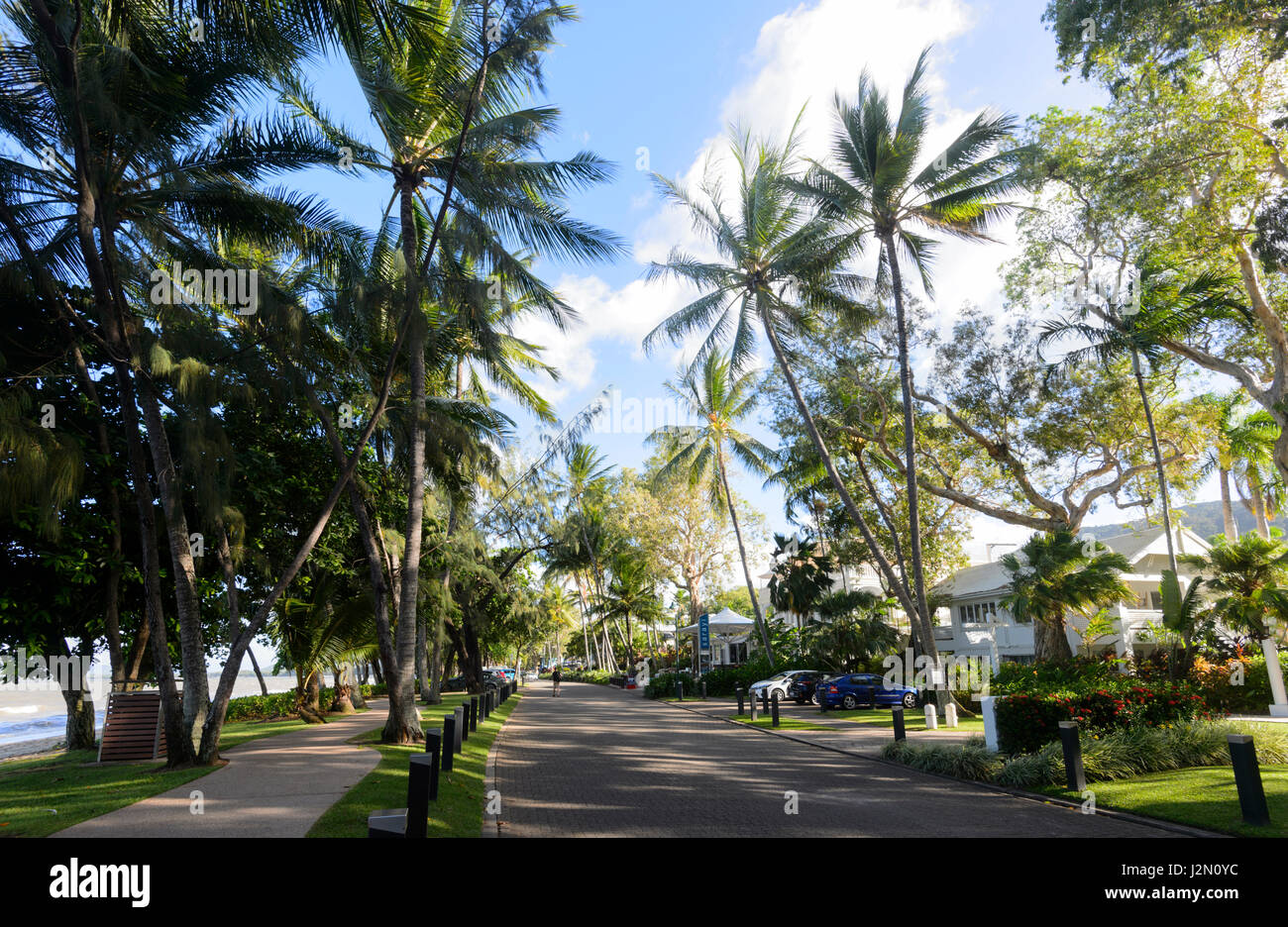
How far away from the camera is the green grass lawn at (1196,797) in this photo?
7348 millimetres

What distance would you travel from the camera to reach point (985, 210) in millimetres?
20078

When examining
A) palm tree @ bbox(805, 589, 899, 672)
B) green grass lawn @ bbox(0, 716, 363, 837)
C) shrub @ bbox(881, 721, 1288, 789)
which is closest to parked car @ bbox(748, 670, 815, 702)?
palm tree @ bbox(805, 589, 899, 672)

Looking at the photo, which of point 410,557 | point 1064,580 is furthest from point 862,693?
point 410,557

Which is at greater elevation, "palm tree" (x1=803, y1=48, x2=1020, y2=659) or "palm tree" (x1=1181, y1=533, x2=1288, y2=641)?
"palm tree" (x1=803, y1=48, x2=1020, y2=659)

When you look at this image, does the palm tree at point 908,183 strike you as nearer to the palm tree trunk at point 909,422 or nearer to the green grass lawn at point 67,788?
the palm tree trunk at point 909,422

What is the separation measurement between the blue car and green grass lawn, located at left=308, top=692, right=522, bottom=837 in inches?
563

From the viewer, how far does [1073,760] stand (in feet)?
31.2

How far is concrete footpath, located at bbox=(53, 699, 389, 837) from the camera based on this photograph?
22.9 feet

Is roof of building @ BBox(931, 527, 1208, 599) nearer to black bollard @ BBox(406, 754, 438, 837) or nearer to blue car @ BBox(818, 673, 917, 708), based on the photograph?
blue car @ BBox(818, 673, 917, 708)

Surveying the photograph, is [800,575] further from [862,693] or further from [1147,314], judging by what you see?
[1147,314]

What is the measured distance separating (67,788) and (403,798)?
15.4 feet

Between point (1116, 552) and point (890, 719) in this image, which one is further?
point (1116, 552)

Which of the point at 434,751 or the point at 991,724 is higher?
the point at 434,751
